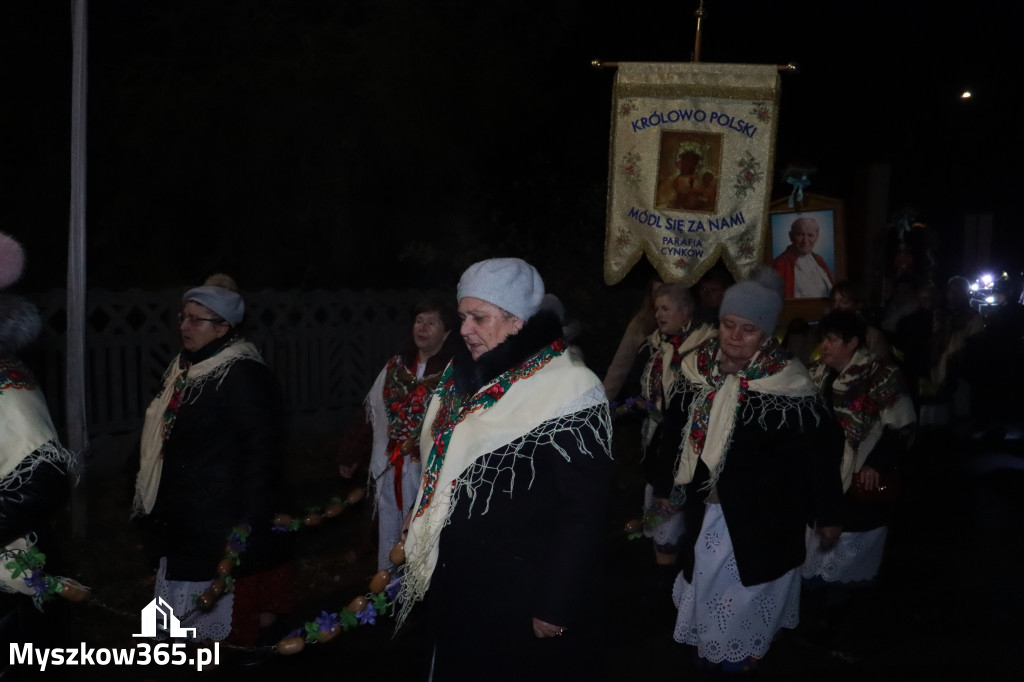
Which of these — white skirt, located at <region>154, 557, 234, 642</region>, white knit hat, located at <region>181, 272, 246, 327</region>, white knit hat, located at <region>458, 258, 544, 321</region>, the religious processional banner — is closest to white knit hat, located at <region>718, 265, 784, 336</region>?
the religious processional banner

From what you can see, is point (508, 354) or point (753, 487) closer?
point (508, 354)

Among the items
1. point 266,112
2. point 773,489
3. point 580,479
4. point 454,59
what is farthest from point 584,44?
point 580,479

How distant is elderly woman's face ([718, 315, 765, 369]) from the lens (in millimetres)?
4797

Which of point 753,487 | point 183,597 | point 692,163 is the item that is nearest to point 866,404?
point 753,487

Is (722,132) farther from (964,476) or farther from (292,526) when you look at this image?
(964,476)

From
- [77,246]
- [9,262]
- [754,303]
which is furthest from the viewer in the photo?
[77,246]

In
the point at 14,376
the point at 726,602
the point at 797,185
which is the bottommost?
the point at 726,602

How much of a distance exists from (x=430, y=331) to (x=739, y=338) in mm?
1742

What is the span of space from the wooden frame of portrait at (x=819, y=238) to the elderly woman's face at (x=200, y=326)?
15.9 ft

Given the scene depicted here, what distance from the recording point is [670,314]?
6.67 meters

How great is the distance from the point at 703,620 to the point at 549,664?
1.94m

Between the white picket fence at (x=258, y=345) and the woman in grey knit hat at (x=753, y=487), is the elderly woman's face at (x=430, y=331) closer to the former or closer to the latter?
the woman in grey knit hat at (x=753, y=487)

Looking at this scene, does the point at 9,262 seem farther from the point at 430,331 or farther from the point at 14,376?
the point at 430,331

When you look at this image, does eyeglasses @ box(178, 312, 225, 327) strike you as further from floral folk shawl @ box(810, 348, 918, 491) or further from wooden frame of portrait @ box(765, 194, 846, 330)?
wooden frame of portrait @ box(765, 194, 846, 330)
